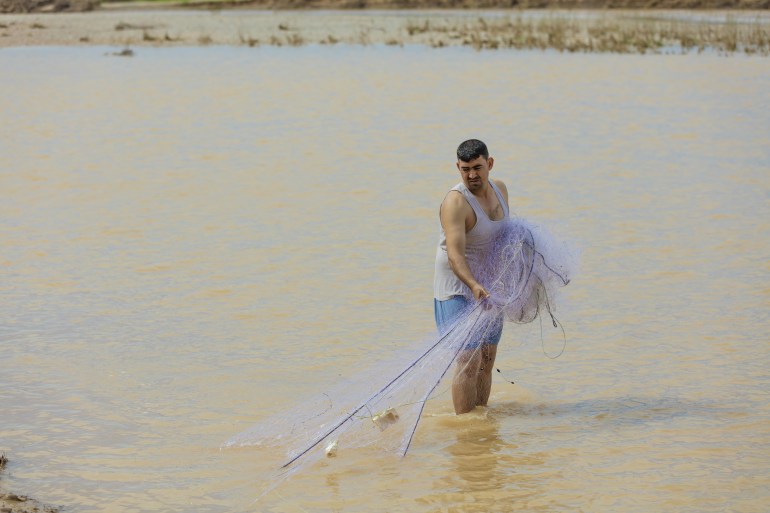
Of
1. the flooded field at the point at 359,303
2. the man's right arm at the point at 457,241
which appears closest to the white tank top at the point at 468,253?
the man's right arm at the point at 457,241

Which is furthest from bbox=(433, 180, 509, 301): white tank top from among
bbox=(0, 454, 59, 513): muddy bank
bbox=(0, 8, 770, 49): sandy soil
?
bbox=(0, 8, 770, 49): sandy soil

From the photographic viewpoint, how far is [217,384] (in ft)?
21.9

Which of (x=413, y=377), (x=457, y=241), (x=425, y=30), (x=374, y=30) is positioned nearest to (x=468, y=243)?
(x=457, y=241)

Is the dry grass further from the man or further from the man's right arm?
the man's right arm

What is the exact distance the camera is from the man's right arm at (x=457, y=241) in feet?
17.6

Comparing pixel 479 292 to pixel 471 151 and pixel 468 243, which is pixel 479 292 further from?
pixel 471 151

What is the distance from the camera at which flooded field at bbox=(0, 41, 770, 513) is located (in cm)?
535

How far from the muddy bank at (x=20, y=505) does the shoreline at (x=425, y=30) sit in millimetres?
24613

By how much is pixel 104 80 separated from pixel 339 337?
19.0 metres

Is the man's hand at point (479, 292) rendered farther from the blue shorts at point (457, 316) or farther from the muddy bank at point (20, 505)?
the muddy bank at point (20, 505)

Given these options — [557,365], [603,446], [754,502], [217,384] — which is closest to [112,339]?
[217,384]

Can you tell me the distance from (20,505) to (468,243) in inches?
87.3

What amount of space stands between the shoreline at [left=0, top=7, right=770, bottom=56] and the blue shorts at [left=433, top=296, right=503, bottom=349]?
23.2 metres

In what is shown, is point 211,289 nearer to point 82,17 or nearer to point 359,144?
point 359,144
